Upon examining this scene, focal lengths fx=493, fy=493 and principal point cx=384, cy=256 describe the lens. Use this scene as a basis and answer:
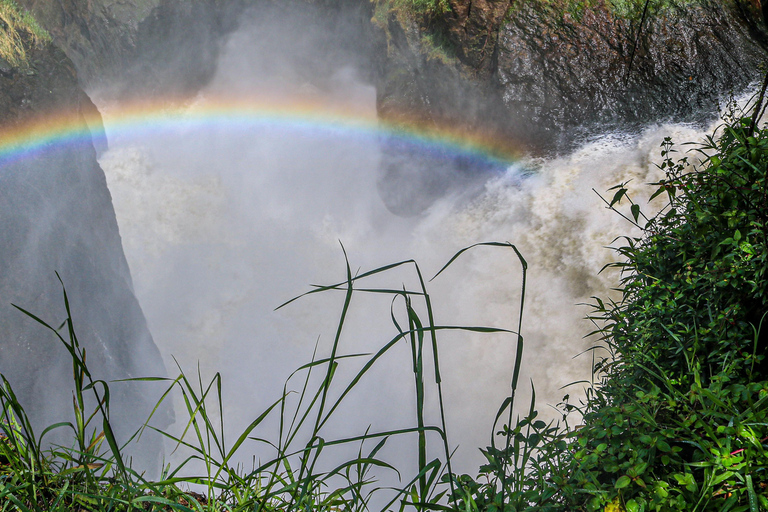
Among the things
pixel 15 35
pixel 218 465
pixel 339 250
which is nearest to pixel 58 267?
pixel 15 35

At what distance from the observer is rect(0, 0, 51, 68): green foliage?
17.9 feet

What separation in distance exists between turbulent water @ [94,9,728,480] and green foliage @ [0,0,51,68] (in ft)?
12.9

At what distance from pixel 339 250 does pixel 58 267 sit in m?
4.12

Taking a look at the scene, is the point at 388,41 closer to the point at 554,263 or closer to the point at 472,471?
the point at 554,263

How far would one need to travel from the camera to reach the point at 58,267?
5496 mm

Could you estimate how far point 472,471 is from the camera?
5586mm

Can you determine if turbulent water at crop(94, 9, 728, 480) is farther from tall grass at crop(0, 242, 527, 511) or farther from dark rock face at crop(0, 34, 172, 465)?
tall grass at crop(0, 242, 527, 511)

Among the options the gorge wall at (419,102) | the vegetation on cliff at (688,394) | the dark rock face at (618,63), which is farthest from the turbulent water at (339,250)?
the vegetation on cliff at (688,394)

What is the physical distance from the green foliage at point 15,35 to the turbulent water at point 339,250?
154 inches

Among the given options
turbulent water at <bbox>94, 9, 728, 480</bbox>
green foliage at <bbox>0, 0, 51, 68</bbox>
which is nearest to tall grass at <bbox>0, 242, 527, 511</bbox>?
turbulent water at <bbox>94, 9, 728, 480</bbox>

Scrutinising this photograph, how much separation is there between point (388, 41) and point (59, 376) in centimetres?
654

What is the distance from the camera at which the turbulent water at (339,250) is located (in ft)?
19.6

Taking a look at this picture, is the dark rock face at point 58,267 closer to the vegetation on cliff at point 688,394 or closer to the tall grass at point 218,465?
the tall grass at point 218,465

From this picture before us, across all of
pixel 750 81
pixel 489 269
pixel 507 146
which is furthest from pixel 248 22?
pixel 750 81
